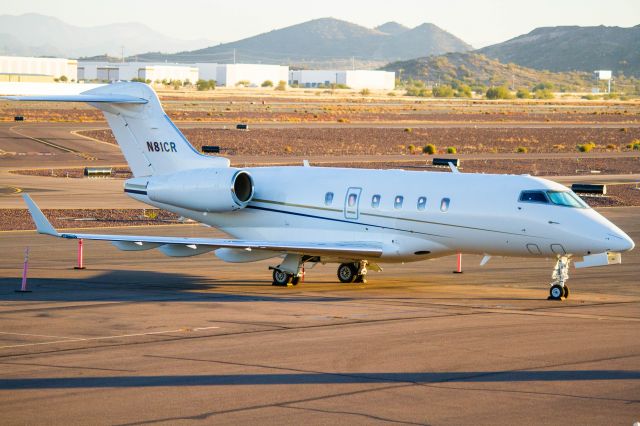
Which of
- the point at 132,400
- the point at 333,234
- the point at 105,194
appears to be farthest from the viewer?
the point at 105,194

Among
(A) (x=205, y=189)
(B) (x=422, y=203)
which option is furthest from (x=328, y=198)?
(A) (x=205, y=189)

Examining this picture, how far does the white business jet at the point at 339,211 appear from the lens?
24906 mm

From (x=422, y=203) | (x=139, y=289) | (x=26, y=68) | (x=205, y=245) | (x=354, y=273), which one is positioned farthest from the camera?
(x=26, y=68)

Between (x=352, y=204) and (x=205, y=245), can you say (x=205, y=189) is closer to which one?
(x=205, y=245)

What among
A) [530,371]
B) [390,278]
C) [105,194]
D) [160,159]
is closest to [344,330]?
[530,371]

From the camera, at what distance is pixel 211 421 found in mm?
13992

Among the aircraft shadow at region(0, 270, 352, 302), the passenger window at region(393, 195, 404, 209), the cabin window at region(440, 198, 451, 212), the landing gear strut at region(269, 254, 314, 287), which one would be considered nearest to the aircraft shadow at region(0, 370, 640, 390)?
the aircraft shadow at region(0, 270, 352, 302)

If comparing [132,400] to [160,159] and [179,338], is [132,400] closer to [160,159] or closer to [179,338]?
[179,338]

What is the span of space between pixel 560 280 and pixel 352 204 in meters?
5.32

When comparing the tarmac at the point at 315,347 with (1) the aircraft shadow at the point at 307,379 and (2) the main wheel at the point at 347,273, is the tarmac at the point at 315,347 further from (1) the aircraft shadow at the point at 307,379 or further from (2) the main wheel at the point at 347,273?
(2) the main wheel at the point at 347,273

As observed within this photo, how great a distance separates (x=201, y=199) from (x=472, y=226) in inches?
271

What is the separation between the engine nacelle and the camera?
90.6 ft

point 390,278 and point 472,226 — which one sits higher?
point 472,226

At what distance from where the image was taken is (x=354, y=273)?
27.8 m
